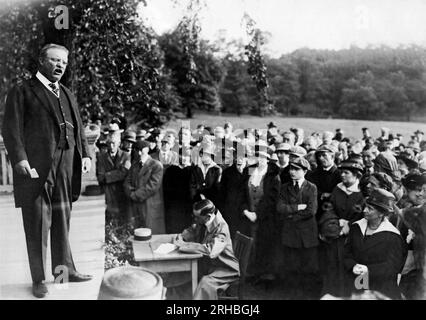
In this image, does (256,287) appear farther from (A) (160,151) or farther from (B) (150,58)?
(B) (150,58)

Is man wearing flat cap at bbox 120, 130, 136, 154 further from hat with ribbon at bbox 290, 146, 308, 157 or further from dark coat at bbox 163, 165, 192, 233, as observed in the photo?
hat with ribbon at bbox 290, 146, 308, 157

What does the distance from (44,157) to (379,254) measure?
2.91 m

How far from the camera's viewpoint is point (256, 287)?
15.2ft

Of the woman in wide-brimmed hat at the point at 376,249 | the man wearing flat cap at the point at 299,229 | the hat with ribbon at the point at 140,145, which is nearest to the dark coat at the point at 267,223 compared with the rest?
the man wearing flat cap at the point at 299,229

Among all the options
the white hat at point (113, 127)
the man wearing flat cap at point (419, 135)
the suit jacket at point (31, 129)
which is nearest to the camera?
the suit jacket at point (31, 129)

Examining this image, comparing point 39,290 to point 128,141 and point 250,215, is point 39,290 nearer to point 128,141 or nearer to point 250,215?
point 128,141

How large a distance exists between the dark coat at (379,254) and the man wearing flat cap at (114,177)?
225cm

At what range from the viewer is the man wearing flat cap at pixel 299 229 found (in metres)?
4.55

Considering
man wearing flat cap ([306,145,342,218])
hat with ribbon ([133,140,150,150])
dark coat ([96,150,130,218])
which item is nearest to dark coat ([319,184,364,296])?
man wearing flat cap ([306,145,342,218])

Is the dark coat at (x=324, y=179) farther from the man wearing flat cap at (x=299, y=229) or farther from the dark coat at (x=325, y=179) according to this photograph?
the man wearing flat cap at (x=299, y=229)


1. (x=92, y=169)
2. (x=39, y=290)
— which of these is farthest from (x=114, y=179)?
(x=39, y=290)

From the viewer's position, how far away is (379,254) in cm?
412

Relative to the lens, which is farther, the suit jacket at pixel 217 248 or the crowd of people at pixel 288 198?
the suit jacket at pixel 217 248
